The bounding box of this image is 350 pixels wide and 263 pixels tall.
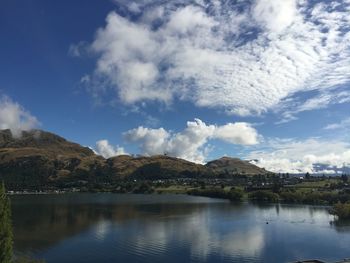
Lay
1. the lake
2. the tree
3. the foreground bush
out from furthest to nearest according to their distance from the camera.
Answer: the foreground bush → the lake → the tree

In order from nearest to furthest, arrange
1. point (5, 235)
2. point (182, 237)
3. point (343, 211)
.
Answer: point (5, 235) → point (182, 237) → point (343, 211)

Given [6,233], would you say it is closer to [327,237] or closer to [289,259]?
[289,259]

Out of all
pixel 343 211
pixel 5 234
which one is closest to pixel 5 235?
pixel 5 234

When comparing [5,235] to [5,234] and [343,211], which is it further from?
[343,211]

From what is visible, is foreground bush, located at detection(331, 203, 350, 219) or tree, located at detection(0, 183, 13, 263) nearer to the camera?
tree, located at detection(0, 183, 13, 263)

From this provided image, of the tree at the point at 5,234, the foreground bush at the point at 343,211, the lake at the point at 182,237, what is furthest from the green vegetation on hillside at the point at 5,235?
the foreground bush at the point at 343,211

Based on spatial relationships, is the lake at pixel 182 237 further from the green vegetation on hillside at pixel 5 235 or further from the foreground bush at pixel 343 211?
the green vegetation on hillside at pixel 5 235

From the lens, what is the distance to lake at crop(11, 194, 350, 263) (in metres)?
96.1

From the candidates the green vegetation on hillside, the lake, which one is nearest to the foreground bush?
the lake

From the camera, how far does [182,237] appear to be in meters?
119

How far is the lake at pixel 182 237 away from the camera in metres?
96.1

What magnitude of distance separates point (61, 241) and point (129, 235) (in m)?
20.3

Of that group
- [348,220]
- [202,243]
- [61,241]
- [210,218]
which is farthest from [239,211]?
[61,241]

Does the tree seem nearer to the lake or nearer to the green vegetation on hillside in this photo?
the green vegetation on hillside
